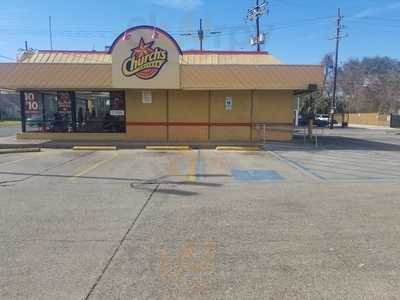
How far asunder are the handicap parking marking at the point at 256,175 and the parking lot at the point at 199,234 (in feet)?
0.10

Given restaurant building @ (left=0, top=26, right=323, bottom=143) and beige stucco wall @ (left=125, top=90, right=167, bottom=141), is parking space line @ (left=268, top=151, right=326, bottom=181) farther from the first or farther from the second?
beige stucco wall @ (left=125, top=90, right=167, bottom=141)

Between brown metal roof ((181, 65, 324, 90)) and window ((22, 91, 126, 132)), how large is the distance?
477 cm

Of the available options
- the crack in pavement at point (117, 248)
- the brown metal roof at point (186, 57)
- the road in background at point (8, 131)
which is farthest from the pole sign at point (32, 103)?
the crack in pavement at point (117, 248)

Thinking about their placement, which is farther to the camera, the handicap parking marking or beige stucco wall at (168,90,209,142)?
beige stucco wall at (168,90,209,142)

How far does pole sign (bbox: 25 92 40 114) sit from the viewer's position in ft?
71.9

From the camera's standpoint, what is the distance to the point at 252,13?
39312 millimetres

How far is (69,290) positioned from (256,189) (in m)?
6.12

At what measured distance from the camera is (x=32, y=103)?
2203cm

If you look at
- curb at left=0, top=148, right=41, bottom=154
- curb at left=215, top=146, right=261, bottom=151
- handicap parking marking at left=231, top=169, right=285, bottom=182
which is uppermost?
curb at left=215, top=146, right=261, bottom=151

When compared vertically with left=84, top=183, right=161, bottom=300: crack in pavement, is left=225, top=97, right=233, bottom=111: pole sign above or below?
above

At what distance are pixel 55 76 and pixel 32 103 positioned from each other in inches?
132

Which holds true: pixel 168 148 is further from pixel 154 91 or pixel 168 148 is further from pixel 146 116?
pixel 154 91

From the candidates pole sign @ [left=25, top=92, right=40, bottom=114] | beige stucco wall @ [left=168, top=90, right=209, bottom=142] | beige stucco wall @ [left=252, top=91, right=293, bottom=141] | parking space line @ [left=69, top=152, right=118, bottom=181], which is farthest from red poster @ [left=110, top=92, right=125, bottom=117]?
beige stucco wall @ [left=252, top=91, right=293, bottom=141]

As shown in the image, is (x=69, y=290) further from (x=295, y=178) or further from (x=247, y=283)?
(x=295, y=178)
